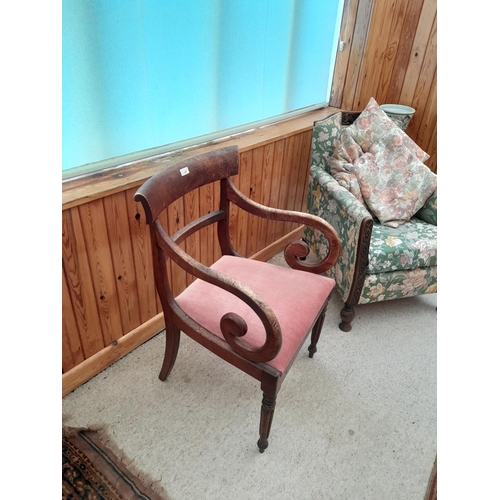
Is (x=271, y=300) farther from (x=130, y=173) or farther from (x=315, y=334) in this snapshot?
(x=130, y=173)

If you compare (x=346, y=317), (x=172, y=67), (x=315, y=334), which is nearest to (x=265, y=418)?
(x=315, y=334)

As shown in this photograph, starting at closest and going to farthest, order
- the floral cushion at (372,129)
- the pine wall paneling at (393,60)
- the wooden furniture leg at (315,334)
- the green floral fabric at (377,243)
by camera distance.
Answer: the wooden furniture leg at (315,334), the green floral fabric at (377,243), the floral cushion at (372,129), the pine wall paneling at (393,60)

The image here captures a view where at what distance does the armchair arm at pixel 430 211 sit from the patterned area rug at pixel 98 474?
1727mm

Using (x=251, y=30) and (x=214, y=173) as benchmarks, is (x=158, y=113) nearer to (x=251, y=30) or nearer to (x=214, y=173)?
(x=214, y=173)

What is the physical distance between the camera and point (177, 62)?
1.38 meters

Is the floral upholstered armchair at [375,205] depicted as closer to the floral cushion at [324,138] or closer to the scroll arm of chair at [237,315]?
the floral cushion at [324,138]

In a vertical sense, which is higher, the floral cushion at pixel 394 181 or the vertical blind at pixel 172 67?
the vertical blind at pixel 172 67

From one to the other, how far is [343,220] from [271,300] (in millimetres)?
687

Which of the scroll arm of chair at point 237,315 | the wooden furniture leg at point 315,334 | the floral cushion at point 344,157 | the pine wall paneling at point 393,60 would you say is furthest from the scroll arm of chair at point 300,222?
the pine wall paneling at point 393,60

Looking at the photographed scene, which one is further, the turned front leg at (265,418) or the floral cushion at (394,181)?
the floral cushion at (394,181)

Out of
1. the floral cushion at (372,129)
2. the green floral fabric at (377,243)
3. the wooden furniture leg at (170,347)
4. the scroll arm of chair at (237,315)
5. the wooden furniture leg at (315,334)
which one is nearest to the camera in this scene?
the scroll arm of chair at (237,315)

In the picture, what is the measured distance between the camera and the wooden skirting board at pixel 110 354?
56.3 inches

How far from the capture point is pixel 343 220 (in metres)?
1.71
